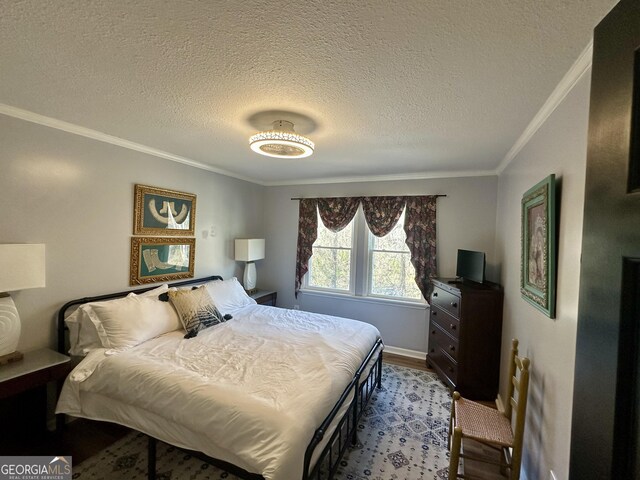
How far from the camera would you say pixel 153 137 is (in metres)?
2.62

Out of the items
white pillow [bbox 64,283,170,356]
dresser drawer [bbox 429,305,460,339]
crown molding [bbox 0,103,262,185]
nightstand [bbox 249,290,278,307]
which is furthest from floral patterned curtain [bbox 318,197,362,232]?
white pillow [bbox 64,283,170,356]

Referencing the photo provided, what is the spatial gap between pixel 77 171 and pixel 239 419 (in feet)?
8.28

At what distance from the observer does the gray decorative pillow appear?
2.67 meters

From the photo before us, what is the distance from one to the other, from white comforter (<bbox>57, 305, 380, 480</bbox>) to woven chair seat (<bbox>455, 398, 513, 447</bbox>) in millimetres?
798

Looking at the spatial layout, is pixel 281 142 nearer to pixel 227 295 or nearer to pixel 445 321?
pixel 227 295

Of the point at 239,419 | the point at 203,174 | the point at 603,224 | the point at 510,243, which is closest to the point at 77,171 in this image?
the point at 203,174

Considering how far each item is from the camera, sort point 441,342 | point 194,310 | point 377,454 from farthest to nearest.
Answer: point 441,342 → point 194,310 → point 377,454

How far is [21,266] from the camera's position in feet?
6.30

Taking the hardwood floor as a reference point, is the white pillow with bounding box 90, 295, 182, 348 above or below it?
above

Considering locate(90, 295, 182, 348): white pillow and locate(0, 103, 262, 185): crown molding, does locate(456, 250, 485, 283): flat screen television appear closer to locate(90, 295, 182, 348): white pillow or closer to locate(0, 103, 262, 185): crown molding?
locate(90, 295, 182, 348): white pillow

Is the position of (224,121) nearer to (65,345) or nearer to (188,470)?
(65,345)

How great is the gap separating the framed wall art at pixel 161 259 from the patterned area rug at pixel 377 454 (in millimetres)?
1494

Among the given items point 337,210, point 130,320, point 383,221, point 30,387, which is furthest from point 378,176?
point 30,387

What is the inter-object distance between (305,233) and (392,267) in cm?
146
